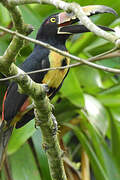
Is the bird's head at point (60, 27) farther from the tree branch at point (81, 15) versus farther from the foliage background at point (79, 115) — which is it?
the tree branch at point (81, 15)

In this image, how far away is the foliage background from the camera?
113 inches

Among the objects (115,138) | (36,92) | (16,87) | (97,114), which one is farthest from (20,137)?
(36,92)

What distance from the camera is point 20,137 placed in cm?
280

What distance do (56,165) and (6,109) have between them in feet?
1.54

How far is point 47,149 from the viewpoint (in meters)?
2.10

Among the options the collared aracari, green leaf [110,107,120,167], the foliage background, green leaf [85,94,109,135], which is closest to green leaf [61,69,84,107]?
the foliage background

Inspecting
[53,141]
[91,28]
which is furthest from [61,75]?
[91,28]

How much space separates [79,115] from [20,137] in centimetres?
86

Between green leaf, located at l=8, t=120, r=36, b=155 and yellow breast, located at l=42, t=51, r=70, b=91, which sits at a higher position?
yellow breast, located at l=42, t=51, r=70, b=91

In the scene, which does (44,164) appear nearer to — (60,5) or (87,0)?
(87,0)

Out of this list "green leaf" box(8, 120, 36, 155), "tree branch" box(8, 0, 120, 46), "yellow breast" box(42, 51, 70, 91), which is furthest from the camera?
"green leaf" box(8, 120, 36, 155)

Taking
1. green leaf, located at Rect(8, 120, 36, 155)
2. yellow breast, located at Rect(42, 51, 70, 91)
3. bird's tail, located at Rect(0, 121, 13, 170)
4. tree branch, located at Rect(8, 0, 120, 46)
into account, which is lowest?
tree branch, located at Rect(8, 0, 120, 46)

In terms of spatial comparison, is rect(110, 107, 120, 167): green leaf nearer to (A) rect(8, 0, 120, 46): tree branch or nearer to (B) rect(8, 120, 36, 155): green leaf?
(B) rect(8, 120, 36, 155): green leaf

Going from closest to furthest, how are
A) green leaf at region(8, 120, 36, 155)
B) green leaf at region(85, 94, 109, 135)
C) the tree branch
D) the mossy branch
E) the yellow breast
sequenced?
the tree branch, the mossy branch, the yellow breast, green leaf at region(8, 120, 36, 155), green leaf at region(85, 94, 109, 135)
